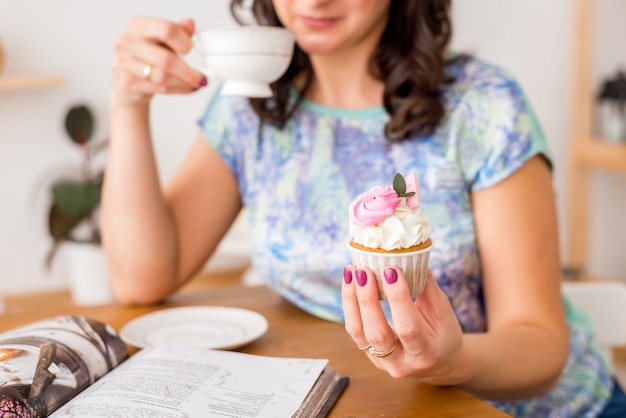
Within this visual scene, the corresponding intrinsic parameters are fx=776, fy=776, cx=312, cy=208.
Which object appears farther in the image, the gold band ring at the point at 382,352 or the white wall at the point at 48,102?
the white wall at the point at 48,102

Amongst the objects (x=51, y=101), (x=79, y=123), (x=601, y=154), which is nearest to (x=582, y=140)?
(x=601, y=154)

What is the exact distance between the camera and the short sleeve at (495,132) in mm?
1220

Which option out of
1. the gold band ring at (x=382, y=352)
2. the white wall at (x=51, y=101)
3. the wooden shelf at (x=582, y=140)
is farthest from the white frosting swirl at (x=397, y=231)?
the wooden shelf at (x=582, y=140)

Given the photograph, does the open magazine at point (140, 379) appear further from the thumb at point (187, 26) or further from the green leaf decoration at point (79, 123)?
the green leaf decoration at point (79, 123)

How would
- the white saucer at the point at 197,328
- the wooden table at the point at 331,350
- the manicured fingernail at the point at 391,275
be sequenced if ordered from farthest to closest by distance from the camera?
1. the white saucer at the point at 197,328
2. the wooden table at the point at 331,350
3. the manicured fingernail at the point at 391,275

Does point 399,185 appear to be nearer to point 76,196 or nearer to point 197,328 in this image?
point 197,328

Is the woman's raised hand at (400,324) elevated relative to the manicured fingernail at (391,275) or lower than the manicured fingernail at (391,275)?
lower

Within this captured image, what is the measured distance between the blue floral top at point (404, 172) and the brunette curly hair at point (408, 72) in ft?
0.07

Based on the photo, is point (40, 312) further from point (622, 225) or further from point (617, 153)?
point (622, 225)


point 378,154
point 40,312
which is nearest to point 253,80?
point 378,154

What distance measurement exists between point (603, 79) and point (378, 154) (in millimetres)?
2105

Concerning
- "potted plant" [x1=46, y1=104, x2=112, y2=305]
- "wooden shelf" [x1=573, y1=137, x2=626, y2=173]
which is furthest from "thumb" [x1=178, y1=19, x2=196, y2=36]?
"wooden shelf" [x1=573, y1=137, x2=626, y2=173]

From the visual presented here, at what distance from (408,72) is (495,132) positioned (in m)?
0.20

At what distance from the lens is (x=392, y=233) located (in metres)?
0.80
